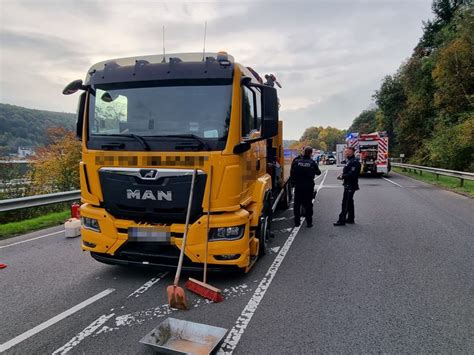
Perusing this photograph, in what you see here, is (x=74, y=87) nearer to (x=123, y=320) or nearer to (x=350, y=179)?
(x=123, y=320)

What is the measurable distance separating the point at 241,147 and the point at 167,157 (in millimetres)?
877

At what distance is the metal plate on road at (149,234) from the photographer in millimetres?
4273

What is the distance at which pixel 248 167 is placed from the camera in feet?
15.6

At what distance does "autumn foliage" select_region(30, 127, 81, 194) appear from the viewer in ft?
60.3

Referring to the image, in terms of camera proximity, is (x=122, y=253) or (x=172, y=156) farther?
(x=122, y=253)

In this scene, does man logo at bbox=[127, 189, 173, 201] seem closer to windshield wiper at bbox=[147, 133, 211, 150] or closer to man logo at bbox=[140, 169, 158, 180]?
man logo at bbox=[140, 169, 158, 180]

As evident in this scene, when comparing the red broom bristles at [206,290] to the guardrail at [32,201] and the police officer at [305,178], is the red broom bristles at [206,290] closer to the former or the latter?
the police officer at [305,178]

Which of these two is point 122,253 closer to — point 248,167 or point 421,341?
point 248,167

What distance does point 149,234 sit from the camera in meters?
4.30

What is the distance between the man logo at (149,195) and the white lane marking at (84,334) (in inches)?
51.3

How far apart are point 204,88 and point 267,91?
2.73 ft

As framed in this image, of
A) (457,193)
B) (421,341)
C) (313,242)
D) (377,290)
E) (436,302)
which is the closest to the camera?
(421,341)

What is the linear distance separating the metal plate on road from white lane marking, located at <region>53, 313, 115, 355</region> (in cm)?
94

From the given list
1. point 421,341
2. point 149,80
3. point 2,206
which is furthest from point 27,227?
point 421,341
